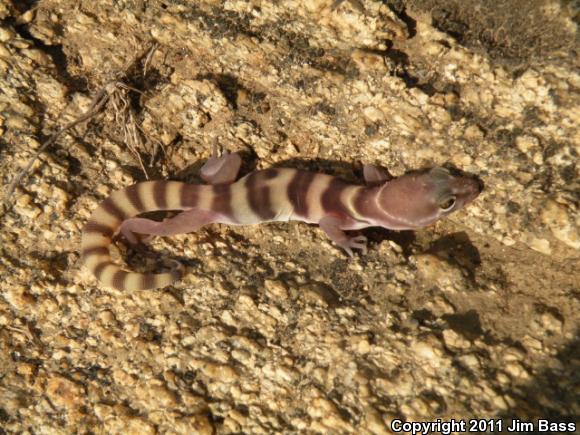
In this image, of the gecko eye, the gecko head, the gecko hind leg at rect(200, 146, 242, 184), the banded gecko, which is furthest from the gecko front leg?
the gecko hind leg at rect(200, 146, 242, 184)

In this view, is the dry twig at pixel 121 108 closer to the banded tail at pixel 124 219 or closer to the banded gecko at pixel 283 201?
the banded tail at pixel 124 219

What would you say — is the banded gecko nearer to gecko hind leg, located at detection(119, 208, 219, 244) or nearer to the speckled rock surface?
gecko hind leg, located at detection(119, 208, 219, 244)

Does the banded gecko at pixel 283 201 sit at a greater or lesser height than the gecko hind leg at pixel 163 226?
greater

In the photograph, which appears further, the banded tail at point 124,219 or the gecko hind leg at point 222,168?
the gecko hind leg at point 222,168

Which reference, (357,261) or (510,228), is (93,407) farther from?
(510,228)

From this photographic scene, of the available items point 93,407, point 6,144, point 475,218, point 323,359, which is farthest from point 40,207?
point 475,218

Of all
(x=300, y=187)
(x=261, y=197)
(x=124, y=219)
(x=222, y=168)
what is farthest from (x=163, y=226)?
(x=300, y=187)

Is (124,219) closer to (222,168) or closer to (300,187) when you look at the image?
(222,168)

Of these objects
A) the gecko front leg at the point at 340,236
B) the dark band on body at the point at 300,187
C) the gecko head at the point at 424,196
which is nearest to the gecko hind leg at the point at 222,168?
the dark band on body at the point at 300,187
